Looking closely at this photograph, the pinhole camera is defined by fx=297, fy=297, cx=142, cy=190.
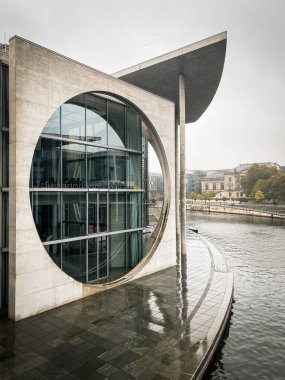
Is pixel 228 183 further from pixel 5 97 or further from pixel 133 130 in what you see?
pixel 5 97

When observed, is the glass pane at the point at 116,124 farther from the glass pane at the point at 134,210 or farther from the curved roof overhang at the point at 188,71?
the curved roof overhang at the point at 188,71

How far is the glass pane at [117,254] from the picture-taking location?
14297 mm

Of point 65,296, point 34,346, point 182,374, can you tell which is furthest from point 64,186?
point 182,374

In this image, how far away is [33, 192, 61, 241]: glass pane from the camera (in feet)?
36.0

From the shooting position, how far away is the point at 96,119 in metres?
13.4

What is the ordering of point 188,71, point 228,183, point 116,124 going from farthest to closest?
point 228,183 → point 188,71 → point 116,124

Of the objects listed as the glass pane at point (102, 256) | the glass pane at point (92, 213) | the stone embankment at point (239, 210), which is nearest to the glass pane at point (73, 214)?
the glass pane at point (92, 213)

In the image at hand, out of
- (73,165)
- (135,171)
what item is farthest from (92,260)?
(135,171)

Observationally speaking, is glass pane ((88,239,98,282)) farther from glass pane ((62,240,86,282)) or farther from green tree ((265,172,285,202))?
green tree ((265,172,285,202))

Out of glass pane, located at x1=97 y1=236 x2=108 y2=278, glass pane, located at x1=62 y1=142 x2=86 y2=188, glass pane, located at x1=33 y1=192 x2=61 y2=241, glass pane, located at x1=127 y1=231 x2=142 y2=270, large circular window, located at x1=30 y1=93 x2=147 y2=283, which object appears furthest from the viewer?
glass pane, located at x1=127 y1=231 x2=142 y2=270

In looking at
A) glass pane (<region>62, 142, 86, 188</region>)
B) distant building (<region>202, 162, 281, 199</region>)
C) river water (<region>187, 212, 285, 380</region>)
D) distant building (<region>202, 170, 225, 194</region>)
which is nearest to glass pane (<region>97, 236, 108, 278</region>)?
glass pane (<region>62, 142, 86, 188</region>)

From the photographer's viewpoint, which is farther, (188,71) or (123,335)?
(188,71)

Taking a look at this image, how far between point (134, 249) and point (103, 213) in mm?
3181

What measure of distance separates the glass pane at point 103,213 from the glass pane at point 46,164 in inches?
98.4
